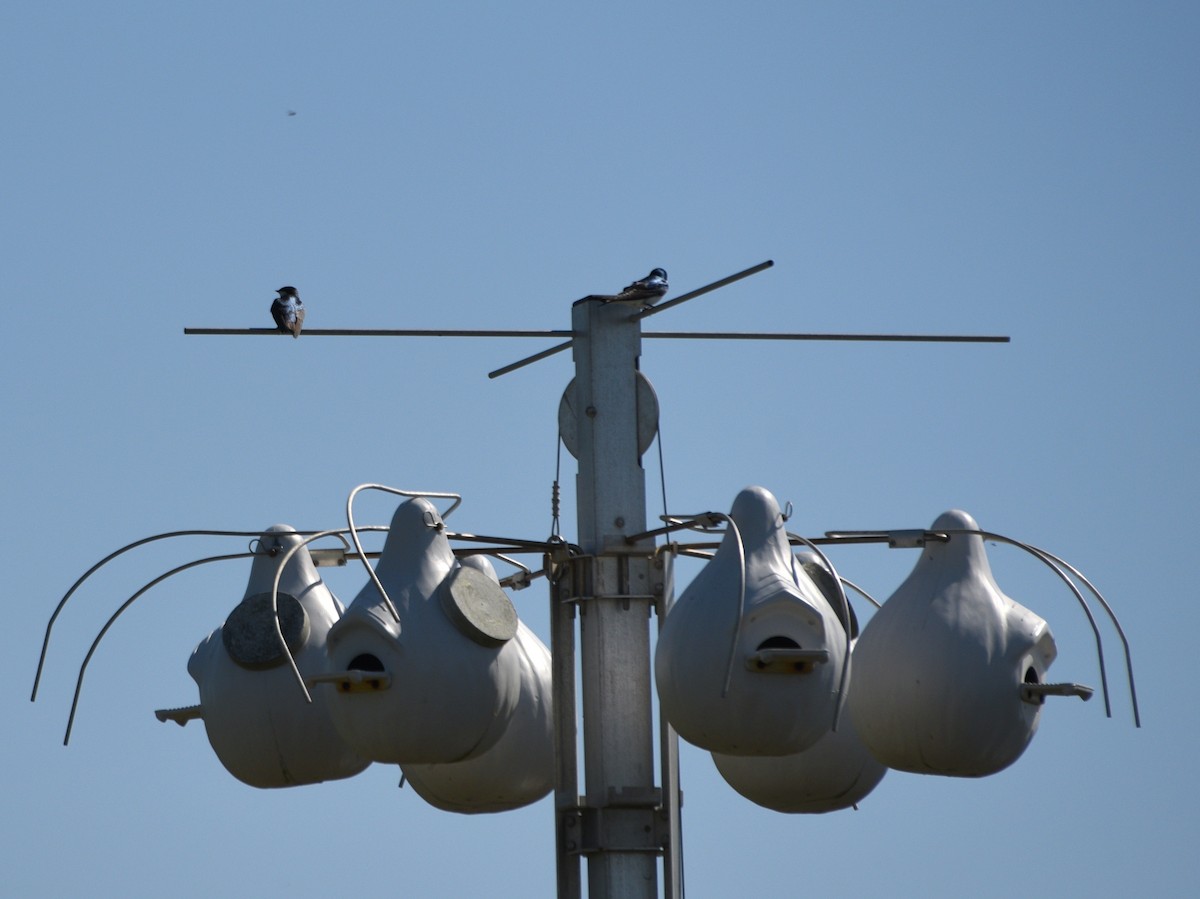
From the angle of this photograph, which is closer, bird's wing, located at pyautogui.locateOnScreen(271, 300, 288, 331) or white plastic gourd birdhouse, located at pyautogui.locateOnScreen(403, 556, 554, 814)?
white plastic gourd birdhouse, located at pyautogui.locateOnScreen(403, 556, 554, 814)

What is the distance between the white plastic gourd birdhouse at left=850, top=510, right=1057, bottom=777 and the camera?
827 inches

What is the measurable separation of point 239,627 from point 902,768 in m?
4.64

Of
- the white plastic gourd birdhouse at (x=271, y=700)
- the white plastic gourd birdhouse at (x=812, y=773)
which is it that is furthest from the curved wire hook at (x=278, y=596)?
the white plastic gourd birdhouse at (x=812, y=773)

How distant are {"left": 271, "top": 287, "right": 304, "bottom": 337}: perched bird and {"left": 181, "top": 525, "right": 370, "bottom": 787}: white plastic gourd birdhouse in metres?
2.04

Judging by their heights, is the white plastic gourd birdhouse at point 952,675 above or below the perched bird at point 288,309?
below

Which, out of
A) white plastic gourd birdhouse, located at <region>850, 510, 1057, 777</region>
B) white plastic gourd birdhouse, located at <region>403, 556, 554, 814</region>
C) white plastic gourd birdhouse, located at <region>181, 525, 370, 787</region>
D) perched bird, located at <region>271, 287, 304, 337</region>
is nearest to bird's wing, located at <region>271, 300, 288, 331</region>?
perched bird, located at <region>271, 287, 304, 337</region>

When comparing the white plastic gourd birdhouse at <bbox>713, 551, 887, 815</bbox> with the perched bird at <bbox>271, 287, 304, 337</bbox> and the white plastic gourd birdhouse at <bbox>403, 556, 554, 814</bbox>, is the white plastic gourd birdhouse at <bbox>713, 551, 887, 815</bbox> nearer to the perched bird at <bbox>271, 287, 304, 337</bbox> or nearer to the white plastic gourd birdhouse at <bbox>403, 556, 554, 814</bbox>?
the white plastic gourd birdhouse at <bbox>403, 556, 554, 814</bbox>

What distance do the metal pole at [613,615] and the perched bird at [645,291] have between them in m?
0.11

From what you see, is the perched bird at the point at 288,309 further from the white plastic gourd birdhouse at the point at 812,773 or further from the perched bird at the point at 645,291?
the white plastic gourd birdhouse at the point at 812,773

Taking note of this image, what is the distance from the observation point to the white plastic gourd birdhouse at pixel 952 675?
2102 cm

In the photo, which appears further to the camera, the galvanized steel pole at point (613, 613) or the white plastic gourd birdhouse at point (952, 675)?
the galvanized steel pole at point (613, 613)

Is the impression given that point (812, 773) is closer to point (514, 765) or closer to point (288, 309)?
point (514, 765)

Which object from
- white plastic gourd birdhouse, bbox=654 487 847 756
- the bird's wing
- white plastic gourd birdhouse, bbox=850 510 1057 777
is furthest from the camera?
the bird's wing

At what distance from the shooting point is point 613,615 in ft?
73.3
